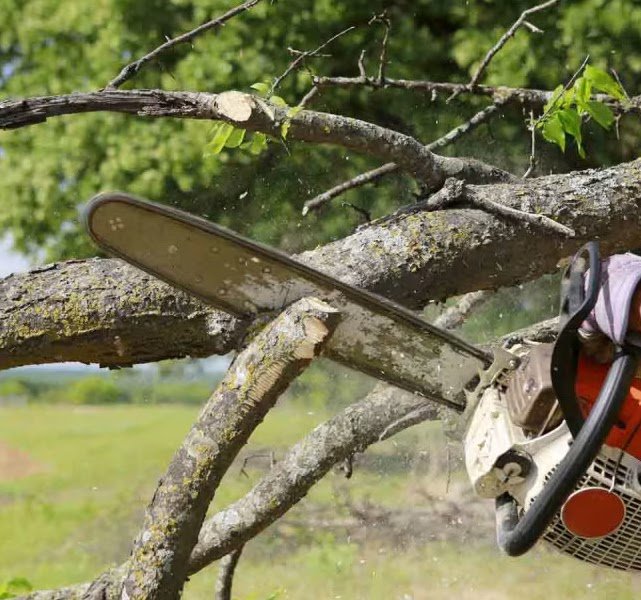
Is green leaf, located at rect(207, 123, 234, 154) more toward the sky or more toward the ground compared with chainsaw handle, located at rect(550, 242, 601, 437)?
more toward the sky

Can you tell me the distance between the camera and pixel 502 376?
147 centimetres

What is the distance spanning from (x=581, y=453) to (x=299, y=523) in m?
4.26

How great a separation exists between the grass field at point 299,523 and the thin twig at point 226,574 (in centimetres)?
141

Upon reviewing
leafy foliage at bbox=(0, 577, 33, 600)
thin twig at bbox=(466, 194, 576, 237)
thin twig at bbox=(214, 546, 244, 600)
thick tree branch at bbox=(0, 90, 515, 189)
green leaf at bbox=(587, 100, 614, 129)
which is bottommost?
leafy foliage at bbox=(0, 577, 33, 600)

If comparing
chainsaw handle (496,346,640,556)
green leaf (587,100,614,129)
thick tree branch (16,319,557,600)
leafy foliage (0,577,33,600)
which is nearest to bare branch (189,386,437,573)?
thick tree branch (16,319,557,600)

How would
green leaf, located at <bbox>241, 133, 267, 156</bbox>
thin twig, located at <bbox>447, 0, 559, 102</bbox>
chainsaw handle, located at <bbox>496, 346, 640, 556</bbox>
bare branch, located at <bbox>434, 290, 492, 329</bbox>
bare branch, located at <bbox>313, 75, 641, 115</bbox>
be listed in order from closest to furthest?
chainsaw handle, located at <bbox>496, 346, 640, 556</bbox> → green leaf, located at <bbox>241, 133, 267, 156</bbox> → thin twig, located at <bbox>447, 0, 559, 102</bbox> → bare branch, located at <bbox>313, 75, 641, 115</bbox> → bare branch, located at <bbox>434, 290, 492, 329</bbox>

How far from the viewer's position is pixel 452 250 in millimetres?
2035

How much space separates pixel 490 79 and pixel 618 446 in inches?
143

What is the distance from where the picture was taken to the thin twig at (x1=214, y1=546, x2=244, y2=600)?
2.84m

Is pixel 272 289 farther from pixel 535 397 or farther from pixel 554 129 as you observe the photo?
pixel 554 129

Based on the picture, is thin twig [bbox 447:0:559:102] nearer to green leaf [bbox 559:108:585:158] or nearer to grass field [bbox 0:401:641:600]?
green leaf [bbox 559:108:585:158]

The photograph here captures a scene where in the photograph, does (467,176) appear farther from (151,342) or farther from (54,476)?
(54,476)

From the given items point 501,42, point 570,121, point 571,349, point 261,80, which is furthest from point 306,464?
point 261,80

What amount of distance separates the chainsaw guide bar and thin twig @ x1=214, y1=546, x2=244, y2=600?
1.46 metres
